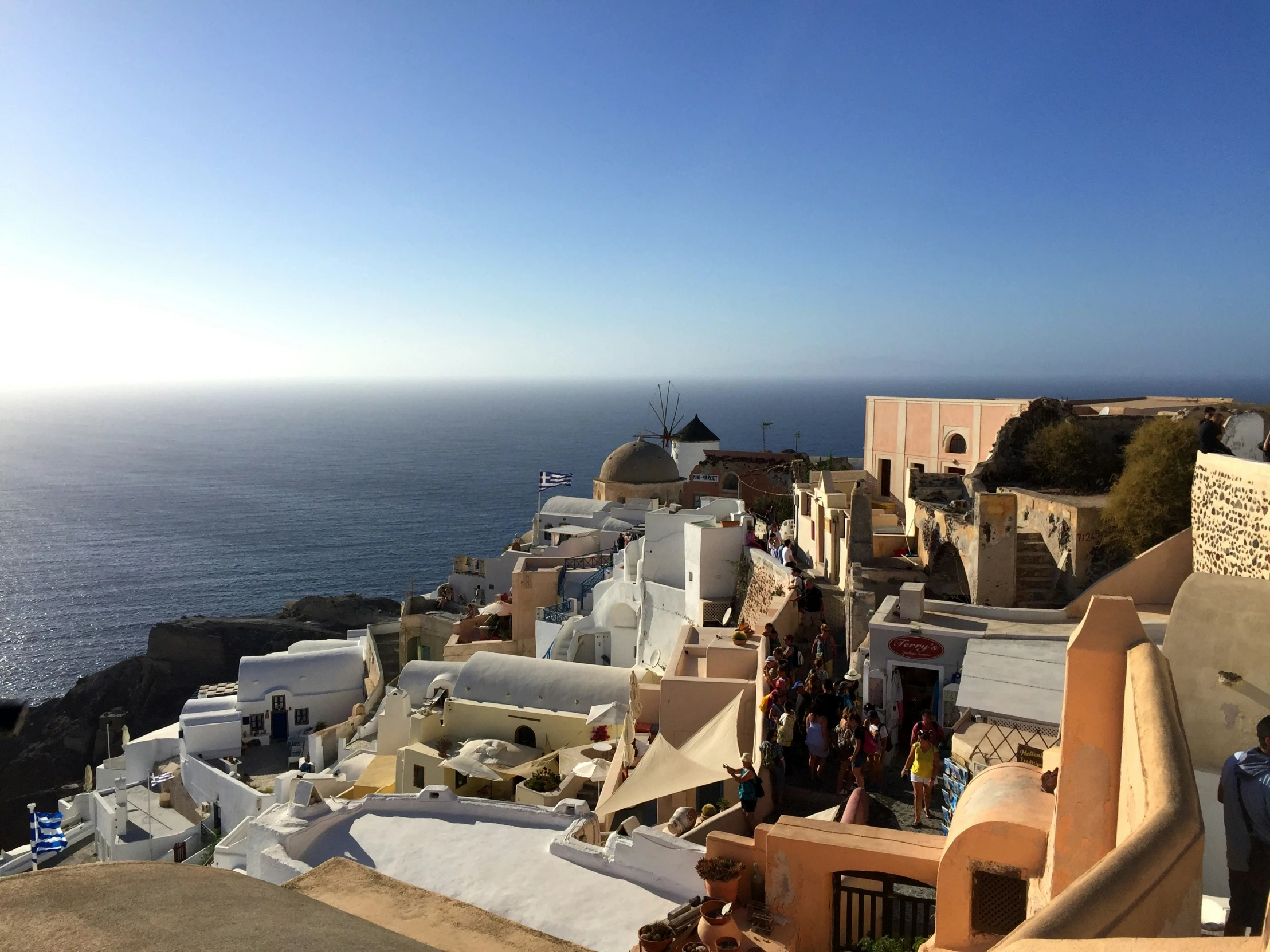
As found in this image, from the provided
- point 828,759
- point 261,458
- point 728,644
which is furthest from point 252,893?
point 261,458

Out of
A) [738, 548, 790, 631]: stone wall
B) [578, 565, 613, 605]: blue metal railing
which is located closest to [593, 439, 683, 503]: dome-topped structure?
[578, 565, 613, 605]: blue metal railing

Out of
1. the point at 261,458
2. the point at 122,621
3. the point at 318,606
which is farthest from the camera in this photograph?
the point at 261,458

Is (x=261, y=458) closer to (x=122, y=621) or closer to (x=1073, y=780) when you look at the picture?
(x=122, y=621)

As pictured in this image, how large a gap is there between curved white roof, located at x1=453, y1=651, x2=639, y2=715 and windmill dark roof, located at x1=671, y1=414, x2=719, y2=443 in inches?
1022

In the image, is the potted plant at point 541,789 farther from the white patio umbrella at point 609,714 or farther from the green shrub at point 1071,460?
the green shrub at point 1071,460

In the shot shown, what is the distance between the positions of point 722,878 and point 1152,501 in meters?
11.5

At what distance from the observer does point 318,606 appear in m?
51.2

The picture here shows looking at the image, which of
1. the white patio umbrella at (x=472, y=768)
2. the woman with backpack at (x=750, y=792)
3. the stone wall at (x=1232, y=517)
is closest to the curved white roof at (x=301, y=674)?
the white patio umbrella at (x=472, y=768)

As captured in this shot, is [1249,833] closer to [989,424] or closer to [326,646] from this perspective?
[989,424]

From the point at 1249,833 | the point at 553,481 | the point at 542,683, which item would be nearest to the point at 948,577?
the point at 542,683

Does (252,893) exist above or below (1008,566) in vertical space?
above

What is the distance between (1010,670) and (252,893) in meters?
10.3

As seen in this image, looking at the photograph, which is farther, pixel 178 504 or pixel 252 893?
pixel 178 504

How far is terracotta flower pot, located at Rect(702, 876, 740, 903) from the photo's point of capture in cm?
853
